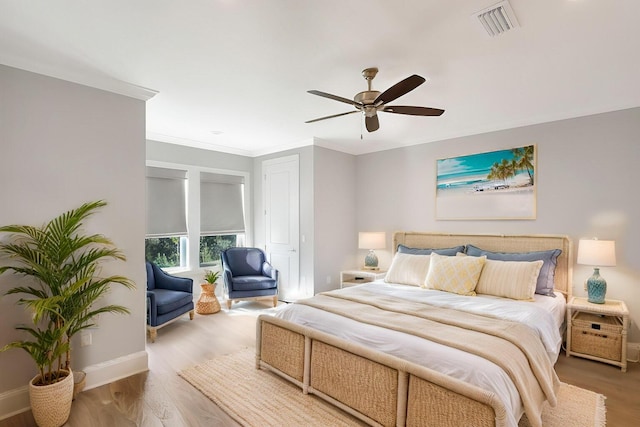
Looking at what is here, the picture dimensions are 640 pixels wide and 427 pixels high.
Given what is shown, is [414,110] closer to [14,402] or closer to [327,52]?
[327,52]

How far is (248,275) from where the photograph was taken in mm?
5238

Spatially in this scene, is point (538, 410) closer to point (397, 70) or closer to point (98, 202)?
point (397, 70)

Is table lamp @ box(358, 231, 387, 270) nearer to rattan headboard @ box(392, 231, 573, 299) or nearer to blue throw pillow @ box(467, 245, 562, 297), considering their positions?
rattan headboard @ box(392, 231, 573, 299)

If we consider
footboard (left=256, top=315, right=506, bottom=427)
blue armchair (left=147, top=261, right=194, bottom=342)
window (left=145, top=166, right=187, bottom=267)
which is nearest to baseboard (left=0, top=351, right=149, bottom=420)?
blue armchair (left=147, top=261, right=194, bottom=342)

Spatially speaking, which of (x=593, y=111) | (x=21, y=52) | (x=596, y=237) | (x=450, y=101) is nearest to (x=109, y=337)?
(x=21, y=52)

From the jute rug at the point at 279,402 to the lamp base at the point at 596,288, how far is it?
3.43 ft

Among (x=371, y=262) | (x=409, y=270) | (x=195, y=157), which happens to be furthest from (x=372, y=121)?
(x=195, y=157)

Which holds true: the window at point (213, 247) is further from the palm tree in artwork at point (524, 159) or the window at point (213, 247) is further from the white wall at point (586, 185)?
the palm tree in artwork at point (524, 159)

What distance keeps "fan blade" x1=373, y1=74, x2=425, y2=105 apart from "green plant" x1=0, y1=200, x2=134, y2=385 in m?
2.45

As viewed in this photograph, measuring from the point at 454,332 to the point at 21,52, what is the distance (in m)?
3.67

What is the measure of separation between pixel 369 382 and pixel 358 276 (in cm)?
284

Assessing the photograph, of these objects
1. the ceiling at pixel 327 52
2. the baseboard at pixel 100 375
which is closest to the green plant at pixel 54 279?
the baseboard at pixel 100 375

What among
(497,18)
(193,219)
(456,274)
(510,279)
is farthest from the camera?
(193,219)

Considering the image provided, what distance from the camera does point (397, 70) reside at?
8.63 feet
